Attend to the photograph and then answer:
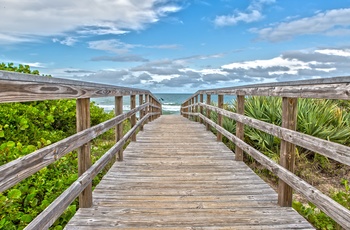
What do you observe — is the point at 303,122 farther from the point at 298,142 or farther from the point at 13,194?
the point at 13,194

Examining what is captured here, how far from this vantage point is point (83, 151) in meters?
2.80

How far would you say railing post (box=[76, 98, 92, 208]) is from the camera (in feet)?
9.08

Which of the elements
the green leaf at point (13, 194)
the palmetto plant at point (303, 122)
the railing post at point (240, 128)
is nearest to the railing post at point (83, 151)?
the green leaf at point (13, 194)

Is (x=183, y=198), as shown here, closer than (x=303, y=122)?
Yes

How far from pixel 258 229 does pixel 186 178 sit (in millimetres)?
1472

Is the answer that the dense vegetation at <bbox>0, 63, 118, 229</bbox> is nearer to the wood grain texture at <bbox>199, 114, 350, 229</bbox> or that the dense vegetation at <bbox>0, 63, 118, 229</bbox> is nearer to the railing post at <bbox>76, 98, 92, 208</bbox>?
the railing post at <bbox>76, 98, 92, 208</bbox>

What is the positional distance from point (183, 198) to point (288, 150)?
122 cm

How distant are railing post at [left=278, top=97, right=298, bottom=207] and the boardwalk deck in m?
0.12

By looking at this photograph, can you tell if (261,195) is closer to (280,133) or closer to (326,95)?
(280,133)

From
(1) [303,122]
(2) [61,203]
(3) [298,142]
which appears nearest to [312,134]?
(1) [303,122]

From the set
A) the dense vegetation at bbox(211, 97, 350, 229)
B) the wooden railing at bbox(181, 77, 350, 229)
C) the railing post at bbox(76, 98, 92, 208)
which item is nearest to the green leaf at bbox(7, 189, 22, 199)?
the railing post at bbox(76, 98, 92, 208)

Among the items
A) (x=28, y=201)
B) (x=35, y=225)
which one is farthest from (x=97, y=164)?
(x=35, y=225)

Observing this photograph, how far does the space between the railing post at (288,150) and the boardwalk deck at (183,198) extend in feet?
0.40

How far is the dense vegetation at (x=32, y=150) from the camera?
285 centimetres
